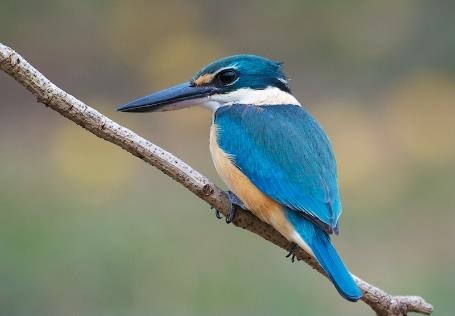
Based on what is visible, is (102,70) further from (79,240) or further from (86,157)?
(79,240)

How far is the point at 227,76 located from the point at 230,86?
29 millimetres

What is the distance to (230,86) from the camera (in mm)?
2717

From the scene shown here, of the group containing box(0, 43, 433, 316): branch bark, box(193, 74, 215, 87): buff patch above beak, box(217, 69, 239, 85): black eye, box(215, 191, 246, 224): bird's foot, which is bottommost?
box(0, 43, 433, 316): branch bark

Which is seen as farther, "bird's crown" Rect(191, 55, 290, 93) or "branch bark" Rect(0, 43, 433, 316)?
"bird's crown" Rect(191, 55, 290, 93)

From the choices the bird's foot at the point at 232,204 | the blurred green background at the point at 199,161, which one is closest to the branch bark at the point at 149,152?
the bird's foot at the point at 232,204

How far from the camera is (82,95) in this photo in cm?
730

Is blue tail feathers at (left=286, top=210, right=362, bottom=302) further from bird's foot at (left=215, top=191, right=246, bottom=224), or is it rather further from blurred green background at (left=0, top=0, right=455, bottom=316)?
blurred green background at (left=0, top=0, right=455, bottom=316)

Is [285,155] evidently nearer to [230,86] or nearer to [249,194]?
[249,194]

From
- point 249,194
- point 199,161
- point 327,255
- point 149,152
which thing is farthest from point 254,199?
point 199,161

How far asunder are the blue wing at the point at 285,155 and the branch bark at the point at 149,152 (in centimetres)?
10

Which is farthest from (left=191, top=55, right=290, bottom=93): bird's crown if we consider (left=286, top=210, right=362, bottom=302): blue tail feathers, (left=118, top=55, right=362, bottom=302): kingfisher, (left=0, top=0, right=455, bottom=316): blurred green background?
(left=0, top=0, right=455, bottom=316): blurred green background

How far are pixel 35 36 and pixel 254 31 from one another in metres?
1.72

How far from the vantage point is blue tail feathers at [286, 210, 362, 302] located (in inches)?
86.8

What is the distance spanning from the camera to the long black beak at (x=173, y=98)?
8.41 ft
